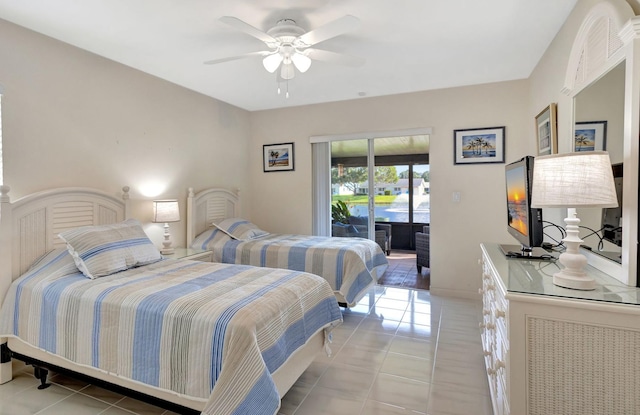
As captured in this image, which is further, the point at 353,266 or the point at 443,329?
the point at 353,266

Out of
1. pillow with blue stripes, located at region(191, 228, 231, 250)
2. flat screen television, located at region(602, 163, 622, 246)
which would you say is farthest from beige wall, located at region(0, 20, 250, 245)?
flat screen television, located at region(602, 163, 622, 246)

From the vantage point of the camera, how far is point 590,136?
179cm

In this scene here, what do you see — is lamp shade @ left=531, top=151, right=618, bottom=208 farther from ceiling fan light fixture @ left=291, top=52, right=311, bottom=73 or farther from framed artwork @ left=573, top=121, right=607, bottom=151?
ceiling fan light fixture @ left=291, top=52, right=311, bottom=73

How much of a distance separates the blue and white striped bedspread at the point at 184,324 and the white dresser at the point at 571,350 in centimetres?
108

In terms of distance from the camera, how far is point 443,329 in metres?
3.07

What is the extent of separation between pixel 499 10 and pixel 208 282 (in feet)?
8.84

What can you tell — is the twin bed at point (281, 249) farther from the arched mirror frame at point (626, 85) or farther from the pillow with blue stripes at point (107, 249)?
the arched mirror frame at point (626, 85)

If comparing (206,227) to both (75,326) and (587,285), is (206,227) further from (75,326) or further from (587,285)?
(587,285)

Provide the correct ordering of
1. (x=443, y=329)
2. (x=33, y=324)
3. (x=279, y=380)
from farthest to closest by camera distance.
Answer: (x=443, y=329) → (x=33, y=324) → (x=279, y=380)

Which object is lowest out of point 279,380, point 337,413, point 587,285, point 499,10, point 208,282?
point 337,413

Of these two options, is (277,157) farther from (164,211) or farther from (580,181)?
(580,181)

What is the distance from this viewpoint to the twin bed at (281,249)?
10.8ft

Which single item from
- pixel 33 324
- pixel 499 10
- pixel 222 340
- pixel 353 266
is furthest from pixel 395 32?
pixel 33 324

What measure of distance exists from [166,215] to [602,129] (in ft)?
11.3
